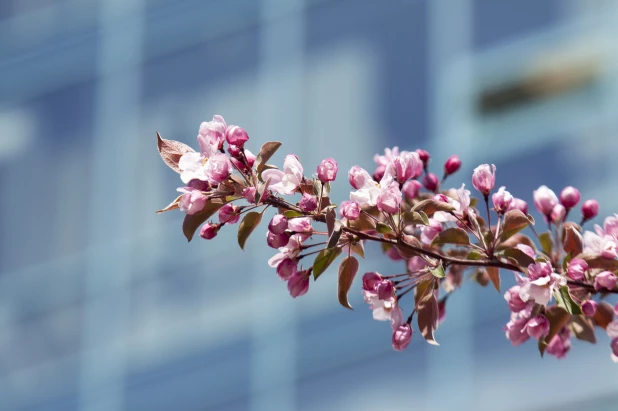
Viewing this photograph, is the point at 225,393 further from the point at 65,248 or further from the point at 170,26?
the point at 170,26

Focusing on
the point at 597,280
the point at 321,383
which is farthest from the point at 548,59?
the point at 597,280

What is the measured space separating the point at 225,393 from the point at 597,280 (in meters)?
8.52

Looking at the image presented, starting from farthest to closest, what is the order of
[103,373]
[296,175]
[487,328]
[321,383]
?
[103,373]
[321,383]
[487,328]
[296,175]

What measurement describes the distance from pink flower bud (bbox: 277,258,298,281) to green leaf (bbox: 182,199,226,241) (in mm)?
136

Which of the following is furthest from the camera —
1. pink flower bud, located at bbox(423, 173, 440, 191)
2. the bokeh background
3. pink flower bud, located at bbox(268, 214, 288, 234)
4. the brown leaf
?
the bokeh background

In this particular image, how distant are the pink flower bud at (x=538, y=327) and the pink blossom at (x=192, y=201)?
532mm

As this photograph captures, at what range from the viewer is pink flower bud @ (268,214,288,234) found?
5.94 ft

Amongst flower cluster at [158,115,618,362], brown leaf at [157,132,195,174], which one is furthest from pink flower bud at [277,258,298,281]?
brown leaf at [157,132,195,174]

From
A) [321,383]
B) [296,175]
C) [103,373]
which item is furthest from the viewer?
[103,373]

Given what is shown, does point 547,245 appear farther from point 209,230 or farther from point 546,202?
point 209,230

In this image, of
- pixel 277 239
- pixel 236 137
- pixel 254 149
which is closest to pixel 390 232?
pixel 277 239

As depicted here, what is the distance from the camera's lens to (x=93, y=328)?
11.1 metres

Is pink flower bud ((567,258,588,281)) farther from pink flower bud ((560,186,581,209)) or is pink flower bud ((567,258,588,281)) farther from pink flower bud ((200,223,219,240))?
pink flower bud ((200,223,219,240))

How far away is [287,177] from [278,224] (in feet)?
0.29
